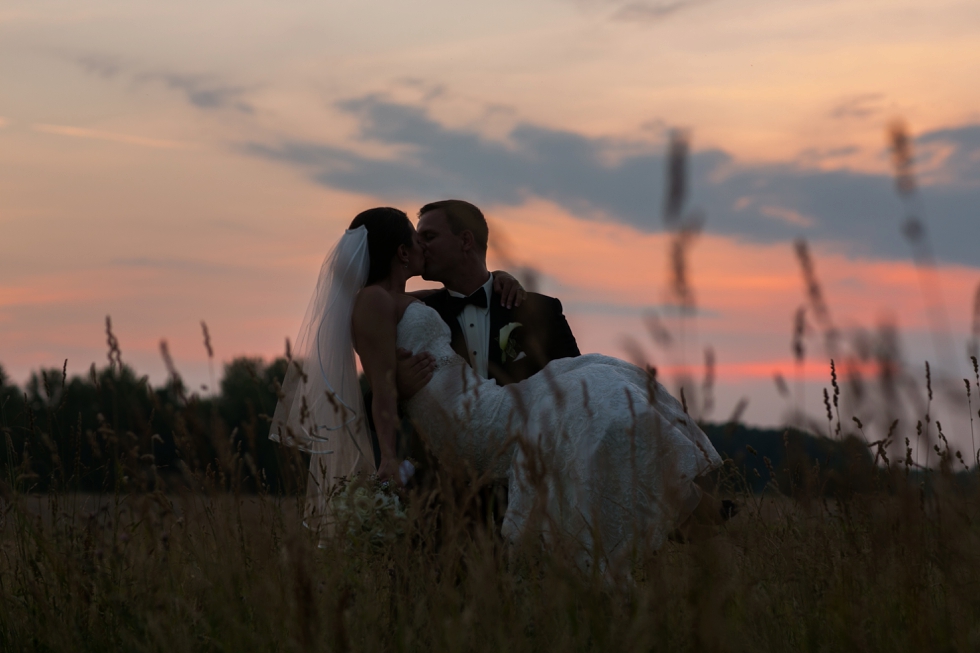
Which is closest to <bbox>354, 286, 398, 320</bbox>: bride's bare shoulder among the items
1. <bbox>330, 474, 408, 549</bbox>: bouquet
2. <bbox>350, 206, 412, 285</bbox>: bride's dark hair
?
<bbox>350, 206, 412, 285</bbox>: bride's dark hair

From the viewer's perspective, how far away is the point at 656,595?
204 cm

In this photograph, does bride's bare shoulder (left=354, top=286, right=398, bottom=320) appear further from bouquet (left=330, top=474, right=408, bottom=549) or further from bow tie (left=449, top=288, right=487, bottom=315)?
bouquet (left=330, top=474, right=408, bottom=549)

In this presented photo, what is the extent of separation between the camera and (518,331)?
17.0ft

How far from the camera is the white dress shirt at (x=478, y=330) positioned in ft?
16.8

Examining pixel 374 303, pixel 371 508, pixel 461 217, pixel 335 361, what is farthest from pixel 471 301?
pixel 371 508

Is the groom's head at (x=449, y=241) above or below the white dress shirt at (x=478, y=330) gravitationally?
above

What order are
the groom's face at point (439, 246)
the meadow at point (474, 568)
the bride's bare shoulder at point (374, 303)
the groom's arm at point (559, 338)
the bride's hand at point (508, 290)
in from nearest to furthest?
the meadow at point (474, 568) → the bride's bare shoulder at point (374, 303) → the bride's hand at point (508, 290) → the groom's face at point (439, 246) → the groom's arm at point (559, 338)

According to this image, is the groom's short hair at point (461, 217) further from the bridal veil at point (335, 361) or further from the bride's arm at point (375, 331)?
the bride's arm at point (375, 331)

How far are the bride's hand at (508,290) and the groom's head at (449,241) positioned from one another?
0.16 metres

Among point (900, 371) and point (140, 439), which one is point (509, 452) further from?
point (900, 371)

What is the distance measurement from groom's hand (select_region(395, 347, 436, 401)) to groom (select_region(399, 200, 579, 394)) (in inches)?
25.0

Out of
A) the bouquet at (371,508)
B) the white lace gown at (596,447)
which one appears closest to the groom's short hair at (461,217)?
the white lace gown at (596,447)

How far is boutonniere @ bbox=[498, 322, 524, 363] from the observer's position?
16.2 feet

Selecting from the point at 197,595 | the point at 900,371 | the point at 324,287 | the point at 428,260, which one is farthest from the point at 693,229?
the point at 428,260
